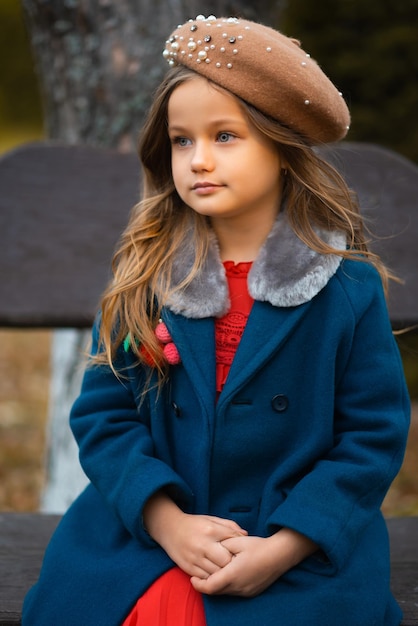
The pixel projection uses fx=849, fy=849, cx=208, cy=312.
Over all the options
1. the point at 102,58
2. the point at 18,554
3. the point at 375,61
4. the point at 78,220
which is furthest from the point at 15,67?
the point at 18,554

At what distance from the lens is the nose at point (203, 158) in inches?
71.7

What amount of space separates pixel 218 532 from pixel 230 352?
0.41 metres

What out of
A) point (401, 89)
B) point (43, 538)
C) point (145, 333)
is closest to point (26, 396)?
point (401, 89)

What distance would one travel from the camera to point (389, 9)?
18.2 ft

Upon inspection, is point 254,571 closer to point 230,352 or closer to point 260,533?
point 260,533

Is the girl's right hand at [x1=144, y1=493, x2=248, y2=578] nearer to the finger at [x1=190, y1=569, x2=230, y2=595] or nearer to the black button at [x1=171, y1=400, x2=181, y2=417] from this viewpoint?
the finger at [x1=190, y1=569, x2=230, y2=595]

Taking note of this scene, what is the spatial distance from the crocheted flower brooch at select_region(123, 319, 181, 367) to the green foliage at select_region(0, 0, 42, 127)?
700cm

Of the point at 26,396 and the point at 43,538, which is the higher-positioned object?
the point at 43,538

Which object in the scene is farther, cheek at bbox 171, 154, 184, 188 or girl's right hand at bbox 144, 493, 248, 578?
cheek at bbox 171, 154, 184, 188

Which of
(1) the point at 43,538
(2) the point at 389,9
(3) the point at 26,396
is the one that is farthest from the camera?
(3) the point at 26,396

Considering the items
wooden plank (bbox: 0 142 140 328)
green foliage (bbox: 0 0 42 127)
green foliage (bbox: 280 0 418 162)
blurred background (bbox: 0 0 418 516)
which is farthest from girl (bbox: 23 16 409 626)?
green foliage (bbox: 0 0 42 127)

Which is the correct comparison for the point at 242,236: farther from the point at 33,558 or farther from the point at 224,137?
the point at 33,558

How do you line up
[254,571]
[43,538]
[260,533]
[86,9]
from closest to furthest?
[254,571], [260,533], [43,538], [86,9]

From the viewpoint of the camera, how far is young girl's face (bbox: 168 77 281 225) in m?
1.83
